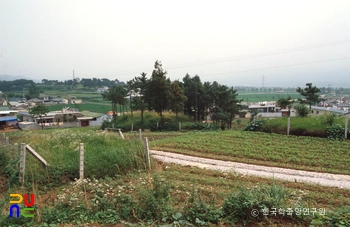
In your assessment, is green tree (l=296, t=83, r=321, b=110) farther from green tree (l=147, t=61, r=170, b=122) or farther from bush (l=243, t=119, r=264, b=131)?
green tree (l=147, t=61, r=170, b=122)

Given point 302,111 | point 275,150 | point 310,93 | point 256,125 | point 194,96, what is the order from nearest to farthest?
point 275,150, point 256,125, point 302,111, point 310,93, point 194,96

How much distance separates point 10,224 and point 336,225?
520cm

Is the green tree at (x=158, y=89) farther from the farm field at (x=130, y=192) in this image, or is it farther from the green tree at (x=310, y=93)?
the farm field at (x=130, y=192)

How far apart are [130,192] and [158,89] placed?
22.6 meters

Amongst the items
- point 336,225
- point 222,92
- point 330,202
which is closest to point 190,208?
point 336,225

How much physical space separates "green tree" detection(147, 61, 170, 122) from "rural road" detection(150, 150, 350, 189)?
54.4ft

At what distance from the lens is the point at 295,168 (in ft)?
30.1

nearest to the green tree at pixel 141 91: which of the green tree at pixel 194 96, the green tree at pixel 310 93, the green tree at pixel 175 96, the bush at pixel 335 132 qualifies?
the green tree at pixel 175 96

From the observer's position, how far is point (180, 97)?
1097 inches

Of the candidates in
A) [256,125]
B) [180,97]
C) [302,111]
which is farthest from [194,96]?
[302,111]

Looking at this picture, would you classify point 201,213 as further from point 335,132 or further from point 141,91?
point 141,91

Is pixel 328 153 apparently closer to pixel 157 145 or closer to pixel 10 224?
pixel 157 145

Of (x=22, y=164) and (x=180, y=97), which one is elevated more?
(x=180, y=97)

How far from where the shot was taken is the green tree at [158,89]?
27188mm
